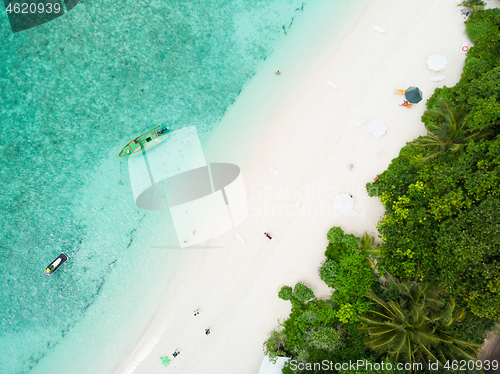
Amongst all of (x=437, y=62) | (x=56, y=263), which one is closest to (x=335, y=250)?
(x=437, y=62)

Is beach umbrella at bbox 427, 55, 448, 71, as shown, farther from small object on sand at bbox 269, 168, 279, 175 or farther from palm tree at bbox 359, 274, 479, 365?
palm tree at bbox 359, 274, 479, 365

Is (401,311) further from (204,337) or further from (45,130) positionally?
(45,130)

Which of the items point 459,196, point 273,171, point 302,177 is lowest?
point 273,171

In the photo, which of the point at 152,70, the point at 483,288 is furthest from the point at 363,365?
the point at 152,70

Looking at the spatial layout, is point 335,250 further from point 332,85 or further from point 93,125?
point 93,125

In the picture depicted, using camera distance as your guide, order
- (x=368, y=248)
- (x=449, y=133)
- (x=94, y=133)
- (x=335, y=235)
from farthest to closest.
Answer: (x=94, y=133)
(x=335, y=235)
(x=368, y=248)
(x=449, y=133)

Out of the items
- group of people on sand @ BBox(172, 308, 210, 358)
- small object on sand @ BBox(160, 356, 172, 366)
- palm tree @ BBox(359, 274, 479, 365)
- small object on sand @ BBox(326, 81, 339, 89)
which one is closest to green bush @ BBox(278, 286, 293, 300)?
palm tree @ BBox(359, 274, 479, 365)
